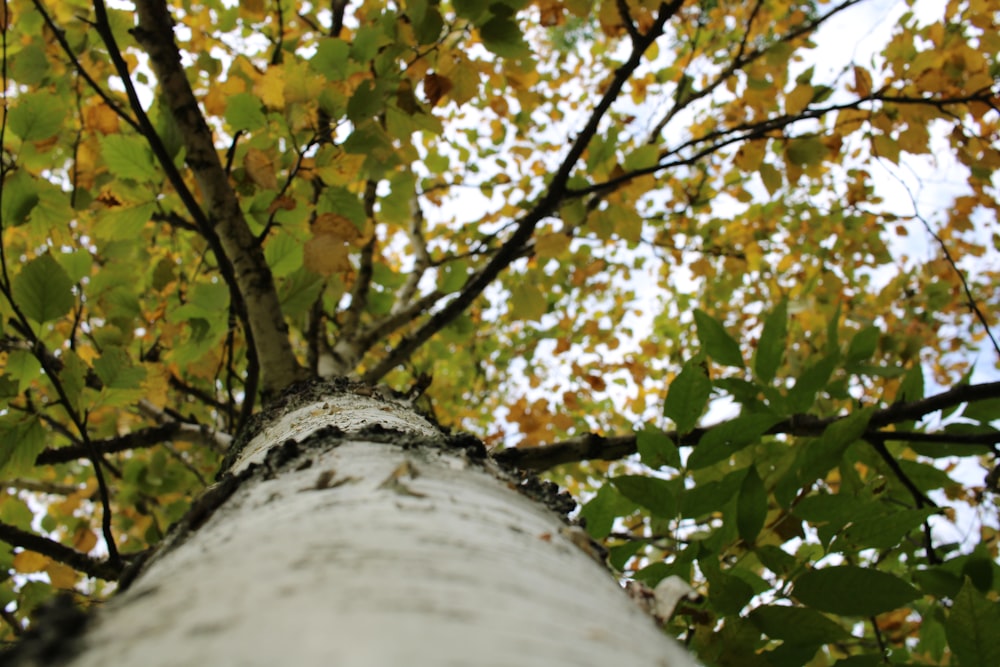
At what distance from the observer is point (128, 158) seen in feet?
5.12

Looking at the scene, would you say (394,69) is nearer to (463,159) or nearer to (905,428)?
(905,428)

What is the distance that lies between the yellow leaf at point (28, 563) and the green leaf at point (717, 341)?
6.78 feet

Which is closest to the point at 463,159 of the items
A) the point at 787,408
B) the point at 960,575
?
the point at 787,408

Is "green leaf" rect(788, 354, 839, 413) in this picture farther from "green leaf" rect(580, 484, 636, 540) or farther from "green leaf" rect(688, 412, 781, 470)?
"green leaf" rect(580, 484, 636, 540)

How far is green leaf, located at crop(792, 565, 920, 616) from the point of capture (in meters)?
0.84

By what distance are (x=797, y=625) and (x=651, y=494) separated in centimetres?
28

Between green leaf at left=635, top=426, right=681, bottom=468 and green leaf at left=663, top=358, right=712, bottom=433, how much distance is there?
0.15 ft

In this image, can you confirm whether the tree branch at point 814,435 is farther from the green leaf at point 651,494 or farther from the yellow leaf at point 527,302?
the yellow leaf at point 527,302

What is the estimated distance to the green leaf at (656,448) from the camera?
102cm

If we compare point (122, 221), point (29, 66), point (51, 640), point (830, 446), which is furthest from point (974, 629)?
point (29, 66)

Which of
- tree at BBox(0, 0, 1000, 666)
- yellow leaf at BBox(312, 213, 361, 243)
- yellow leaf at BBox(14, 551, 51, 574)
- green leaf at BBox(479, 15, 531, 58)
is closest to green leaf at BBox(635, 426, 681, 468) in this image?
tree at BBox(0, 0, 1000, 666)

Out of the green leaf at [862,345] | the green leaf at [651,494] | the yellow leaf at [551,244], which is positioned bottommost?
the green leaf at [651,494]

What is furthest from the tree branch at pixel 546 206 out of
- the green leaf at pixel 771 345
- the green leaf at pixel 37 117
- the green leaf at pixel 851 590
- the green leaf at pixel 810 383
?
the green leaf at pixel 851 590

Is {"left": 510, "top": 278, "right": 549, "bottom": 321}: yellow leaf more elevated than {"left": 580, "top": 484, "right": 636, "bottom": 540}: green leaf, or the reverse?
{"left": 510, "top": 278, "right": 549, "bottom": 321}: yellow leaf
